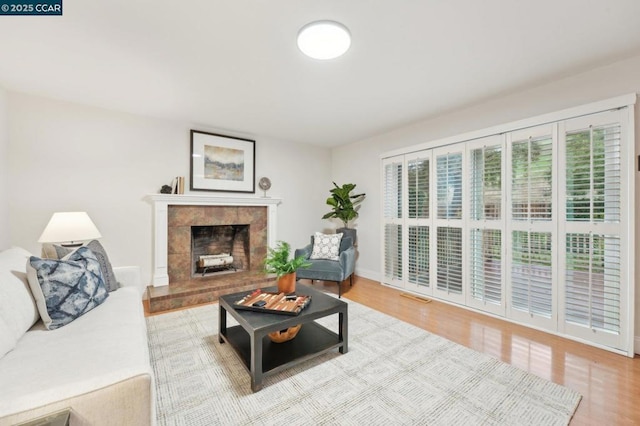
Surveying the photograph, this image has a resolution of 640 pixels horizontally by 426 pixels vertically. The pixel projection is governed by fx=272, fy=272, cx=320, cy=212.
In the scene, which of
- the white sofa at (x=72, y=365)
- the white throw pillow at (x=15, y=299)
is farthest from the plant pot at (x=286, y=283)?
the white throw pillow at (x=15, y=299)

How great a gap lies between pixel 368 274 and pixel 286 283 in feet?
8.47

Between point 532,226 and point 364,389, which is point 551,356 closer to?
point 532,226

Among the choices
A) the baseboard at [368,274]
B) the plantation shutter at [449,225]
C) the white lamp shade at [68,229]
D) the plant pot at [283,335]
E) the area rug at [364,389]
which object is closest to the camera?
the area rug at [364,389]

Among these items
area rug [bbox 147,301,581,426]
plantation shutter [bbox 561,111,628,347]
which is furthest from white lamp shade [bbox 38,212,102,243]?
plantation shutter [bbox 561,111,628,347]

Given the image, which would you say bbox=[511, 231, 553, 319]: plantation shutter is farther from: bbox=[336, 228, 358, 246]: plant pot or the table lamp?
the table lamp

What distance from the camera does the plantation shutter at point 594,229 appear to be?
7.34 ft

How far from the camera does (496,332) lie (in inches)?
103

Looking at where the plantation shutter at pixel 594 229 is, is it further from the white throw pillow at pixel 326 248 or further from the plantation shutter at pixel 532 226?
the white throw pillow at pixel 326 248

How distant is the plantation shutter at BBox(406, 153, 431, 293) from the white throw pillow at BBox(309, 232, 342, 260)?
1034mm

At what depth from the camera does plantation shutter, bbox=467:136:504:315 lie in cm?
297

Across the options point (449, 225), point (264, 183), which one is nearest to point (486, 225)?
point (449, 225)

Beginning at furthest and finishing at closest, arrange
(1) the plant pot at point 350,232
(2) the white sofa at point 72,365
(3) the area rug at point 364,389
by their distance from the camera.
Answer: (1) the plant pot at point 350,232 → (3) the area rug at point 364,389 → (2) the white sofa at point 72,365

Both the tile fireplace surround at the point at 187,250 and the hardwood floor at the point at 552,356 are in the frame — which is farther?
the tile fireplace surround at the point at 187,250

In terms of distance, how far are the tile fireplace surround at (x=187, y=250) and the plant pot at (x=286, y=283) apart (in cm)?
154
